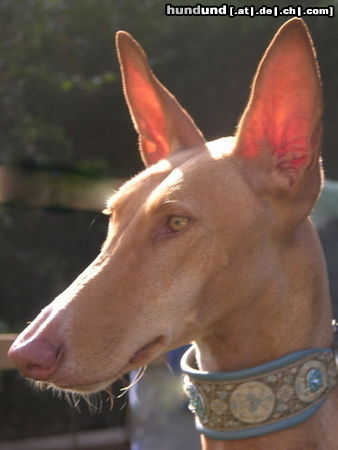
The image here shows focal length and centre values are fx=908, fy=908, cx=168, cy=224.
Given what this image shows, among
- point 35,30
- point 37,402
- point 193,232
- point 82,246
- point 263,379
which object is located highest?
point 35,30

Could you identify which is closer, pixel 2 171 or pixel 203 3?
pixel 2 171

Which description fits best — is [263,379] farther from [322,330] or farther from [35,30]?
[35,30]

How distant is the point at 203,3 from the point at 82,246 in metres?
1.96

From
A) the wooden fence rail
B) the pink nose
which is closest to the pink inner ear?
the pink nose

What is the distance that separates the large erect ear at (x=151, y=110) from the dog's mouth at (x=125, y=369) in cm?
56

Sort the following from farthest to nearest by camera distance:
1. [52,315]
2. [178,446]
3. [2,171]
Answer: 1. [2,171]
2. [178,446]
3. [52,315]

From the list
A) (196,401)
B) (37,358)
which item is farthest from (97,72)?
(37,358)

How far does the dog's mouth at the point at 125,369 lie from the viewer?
63.8 inches

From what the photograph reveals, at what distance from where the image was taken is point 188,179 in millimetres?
1811

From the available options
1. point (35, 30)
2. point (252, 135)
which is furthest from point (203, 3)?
point (252, 135)

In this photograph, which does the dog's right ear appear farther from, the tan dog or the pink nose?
the pink nose

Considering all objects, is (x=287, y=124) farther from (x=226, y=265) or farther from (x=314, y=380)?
(x=314, y=380)

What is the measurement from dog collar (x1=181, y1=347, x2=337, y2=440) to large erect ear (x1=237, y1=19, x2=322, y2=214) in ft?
1.02

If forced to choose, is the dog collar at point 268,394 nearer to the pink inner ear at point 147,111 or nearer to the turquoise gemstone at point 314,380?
the turquoise gemstone at point 314,380
